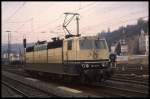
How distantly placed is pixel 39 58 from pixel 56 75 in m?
5.02

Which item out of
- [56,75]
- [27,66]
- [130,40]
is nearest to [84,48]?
[56,75]

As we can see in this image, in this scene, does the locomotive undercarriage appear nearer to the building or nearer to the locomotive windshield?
Result: the locomotive windshield

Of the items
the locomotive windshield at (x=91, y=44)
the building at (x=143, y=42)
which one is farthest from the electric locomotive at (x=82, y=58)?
the building at (x=143, y=42)

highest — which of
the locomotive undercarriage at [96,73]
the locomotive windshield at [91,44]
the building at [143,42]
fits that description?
the building at [143,42]

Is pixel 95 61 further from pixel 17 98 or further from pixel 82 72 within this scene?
pixel 17 98

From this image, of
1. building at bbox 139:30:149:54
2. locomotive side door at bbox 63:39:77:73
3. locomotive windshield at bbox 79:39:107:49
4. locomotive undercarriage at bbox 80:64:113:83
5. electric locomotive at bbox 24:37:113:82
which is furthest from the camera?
building at bbox 139:30:149:54

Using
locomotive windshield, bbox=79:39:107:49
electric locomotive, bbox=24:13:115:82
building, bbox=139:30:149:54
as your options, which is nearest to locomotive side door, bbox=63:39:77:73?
electric locomotive, bbox=24:13:115:82

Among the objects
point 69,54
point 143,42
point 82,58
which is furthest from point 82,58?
point 143,42

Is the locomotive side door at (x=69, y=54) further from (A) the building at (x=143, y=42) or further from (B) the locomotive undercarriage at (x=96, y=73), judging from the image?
(A) the building at (x=143, y=42)

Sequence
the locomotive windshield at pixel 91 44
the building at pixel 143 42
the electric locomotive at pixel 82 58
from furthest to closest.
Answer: the building at pixel 143 42
the locomotive windshield at pixel 91 44
the electric locomotive at pixel 82 58

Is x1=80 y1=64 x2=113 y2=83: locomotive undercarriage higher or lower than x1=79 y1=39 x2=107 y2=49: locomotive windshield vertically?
lower

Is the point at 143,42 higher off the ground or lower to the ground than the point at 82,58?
higher

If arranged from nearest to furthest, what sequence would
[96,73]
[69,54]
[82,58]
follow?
[96,73] < [82,58] < [69,54]

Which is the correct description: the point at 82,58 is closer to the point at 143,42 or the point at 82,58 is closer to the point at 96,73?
the point at 96,73
